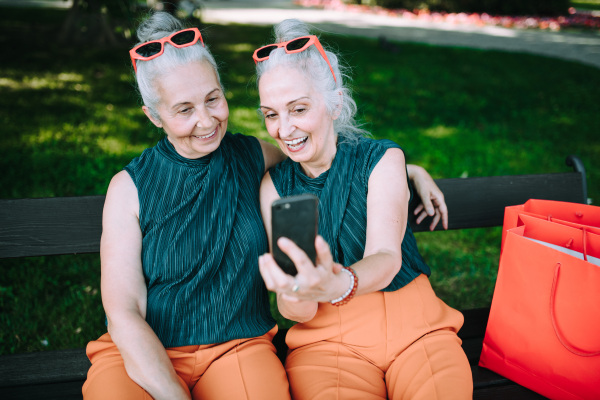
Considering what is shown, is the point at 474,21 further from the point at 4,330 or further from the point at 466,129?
the point at 4,330

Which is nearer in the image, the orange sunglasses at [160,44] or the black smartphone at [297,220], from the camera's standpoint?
the black smartphone at [297,220]

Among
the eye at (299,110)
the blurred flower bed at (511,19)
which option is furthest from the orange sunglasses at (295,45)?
the blurred flower bed at (511,19)

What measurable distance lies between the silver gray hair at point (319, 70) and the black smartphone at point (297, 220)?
0.79 metres

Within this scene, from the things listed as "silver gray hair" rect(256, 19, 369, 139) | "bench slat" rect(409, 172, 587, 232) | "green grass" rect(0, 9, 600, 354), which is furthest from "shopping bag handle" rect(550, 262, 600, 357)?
"green grass" rect(0, 9, 600, 354)

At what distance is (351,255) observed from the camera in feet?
7.14

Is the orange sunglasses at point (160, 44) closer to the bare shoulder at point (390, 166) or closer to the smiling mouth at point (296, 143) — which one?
the smiling mouth at point (296, 143)

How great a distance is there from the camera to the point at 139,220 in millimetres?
2176

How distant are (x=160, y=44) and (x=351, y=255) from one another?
1.20 meters

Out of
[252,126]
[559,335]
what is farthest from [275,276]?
[252,126]

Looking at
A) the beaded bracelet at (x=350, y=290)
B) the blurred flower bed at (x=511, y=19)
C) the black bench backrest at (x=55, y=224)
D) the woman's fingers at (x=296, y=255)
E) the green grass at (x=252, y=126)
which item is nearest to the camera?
the woman's fingers at (x=296, y=255)

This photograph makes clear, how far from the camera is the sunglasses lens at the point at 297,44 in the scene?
6.88 ft

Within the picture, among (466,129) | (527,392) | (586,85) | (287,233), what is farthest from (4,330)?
(586,85)

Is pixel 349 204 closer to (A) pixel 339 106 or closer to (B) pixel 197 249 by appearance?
(A) pixel 339 106

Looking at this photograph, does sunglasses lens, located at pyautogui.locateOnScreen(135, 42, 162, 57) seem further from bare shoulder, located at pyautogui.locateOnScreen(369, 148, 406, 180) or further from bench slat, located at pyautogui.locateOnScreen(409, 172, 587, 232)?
bench slat, located at pyautogui.locateOnScreen(409, 172, 587, 232)
